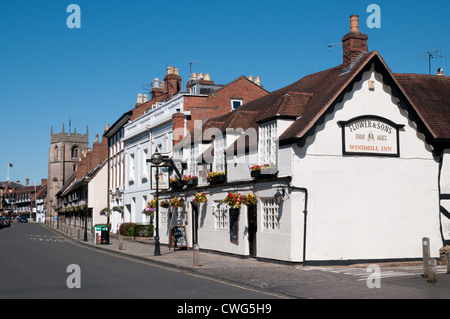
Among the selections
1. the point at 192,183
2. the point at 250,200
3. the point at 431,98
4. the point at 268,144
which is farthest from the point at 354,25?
the point at 192,183

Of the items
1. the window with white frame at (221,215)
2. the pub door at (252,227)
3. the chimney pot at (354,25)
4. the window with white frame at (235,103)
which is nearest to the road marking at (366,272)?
the pub door at (252,227)

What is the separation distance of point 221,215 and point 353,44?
9328mm

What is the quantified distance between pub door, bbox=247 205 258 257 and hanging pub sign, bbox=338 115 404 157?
4.62 meters

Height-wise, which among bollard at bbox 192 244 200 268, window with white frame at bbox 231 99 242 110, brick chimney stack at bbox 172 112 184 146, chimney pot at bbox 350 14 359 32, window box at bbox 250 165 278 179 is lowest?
bollard at bbox 192 244 200 268

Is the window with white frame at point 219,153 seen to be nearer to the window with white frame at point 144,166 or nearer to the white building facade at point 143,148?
the white building facade at point 143,148

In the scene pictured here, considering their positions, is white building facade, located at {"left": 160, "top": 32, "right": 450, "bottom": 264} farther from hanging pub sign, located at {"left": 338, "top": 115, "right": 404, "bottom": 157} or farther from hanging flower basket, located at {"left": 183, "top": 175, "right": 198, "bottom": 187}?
hanging flower basket, located at {"left": 183, "top": 175, "right": 198, "bottom": 187}

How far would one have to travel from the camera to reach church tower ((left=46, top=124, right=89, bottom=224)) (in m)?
128

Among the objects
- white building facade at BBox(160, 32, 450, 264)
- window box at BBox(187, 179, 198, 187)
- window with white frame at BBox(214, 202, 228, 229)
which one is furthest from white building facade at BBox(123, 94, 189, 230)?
white building facade at BBox(160, 32, 450, 264)

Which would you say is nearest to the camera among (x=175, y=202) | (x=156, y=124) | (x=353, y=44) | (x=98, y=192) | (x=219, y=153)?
(x=353, y=44)

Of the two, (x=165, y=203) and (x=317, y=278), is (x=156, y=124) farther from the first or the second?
(x=317, y=278)

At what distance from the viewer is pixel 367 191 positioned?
20484 millimetres
